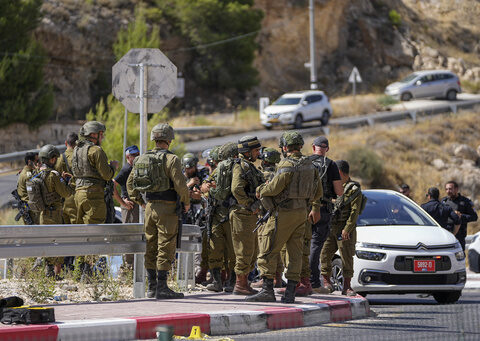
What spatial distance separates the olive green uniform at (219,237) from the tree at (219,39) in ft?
139

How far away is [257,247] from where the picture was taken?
430 inches

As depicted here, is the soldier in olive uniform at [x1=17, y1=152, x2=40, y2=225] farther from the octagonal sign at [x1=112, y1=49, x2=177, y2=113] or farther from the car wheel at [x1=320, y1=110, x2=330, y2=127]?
the car wheel at [x1=320, y1=110, x2=330, y2=127]

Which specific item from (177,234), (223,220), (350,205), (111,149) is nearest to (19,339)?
(177,234)

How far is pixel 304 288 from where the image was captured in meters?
10.9

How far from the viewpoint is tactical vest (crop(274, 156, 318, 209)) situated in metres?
9.76

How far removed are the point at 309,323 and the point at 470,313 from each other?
2192mm

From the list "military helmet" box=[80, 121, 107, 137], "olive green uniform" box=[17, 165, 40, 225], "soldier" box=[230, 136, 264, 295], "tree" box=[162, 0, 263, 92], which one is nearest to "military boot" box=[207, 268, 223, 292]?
"soldier" box=[230, 136, 264, 295]

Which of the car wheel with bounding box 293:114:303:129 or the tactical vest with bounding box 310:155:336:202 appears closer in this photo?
the tactical vest with bounding box 310:155:336:202

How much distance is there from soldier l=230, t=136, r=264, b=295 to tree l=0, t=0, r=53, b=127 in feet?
92.1

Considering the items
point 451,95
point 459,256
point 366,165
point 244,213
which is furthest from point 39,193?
point 451,95

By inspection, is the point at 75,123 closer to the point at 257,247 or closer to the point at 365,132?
the point at 365,132

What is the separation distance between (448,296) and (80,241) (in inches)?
202

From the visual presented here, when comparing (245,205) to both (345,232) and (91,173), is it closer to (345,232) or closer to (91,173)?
(345,232)

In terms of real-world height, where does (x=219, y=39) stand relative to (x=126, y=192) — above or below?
above
